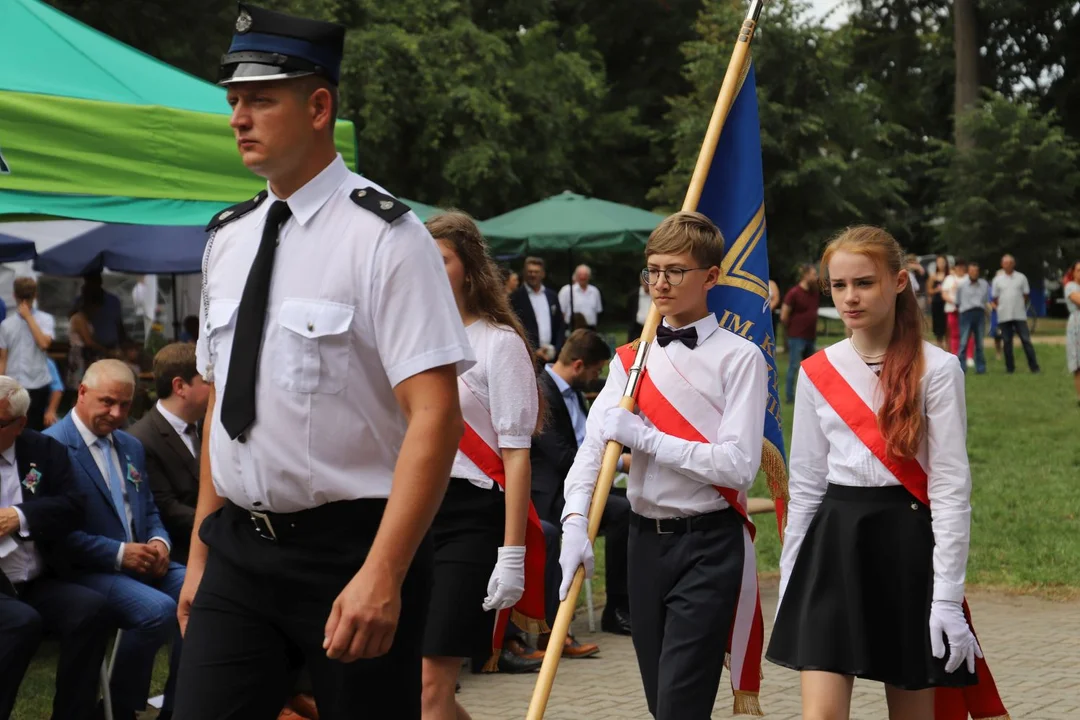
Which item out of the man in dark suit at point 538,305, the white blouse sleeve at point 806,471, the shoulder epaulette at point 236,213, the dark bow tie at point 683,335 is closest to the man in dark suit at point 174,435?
the dark bow tie at point 683,335

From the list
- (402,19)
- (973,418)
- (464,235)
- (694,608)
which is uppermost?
(402,19)

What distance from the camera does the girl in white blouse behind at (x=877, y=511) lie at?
4262mm

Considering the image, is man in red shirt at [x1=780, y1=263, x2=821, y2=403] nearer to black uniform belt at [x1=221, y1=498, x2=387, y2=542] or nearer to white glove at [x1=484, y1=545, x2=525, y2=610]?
white glove at [x1=484, y1=545, x2=525, y2=610]

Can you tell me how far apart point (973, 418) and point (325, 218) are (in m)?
16.6

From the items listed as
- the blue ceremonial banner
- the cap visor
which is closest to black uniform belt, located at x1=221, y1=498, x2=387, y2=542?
the cap visor

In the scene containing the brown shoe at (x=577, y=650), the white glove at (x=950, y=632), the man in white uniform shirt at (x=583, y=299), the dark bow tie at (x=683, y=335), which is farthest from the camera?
the man in white uniform shirt at (x=583, y=299)

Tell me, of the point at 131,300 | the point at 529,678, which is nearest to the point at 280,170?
the point at 529,678

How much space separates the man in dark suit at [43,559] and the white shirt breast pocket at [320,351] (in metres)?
3.35

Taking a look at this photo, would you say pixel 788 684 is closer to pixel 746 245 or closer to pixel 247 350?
pixel 746 245

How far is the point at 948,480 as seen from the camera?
13.9ft

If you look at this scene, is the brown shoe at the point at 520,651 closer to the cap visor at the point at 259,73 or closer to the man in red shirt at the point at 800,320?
the cap visor at the point at 259,73

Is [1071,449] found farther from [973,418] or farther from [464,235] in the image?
[464,235]

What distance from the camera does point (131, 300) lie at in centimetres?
3148

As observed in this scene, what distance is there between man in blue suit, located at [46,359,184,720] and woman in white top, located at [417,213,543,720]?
1869mm
